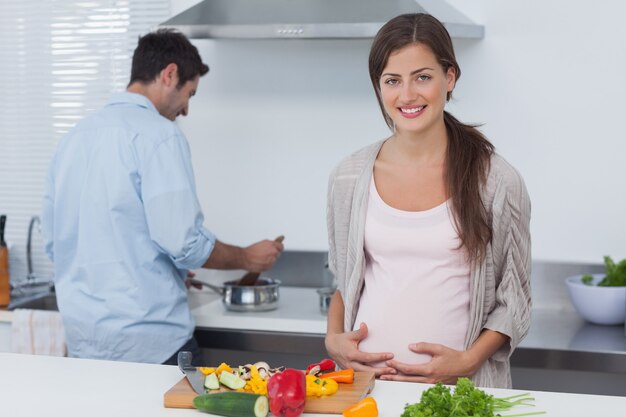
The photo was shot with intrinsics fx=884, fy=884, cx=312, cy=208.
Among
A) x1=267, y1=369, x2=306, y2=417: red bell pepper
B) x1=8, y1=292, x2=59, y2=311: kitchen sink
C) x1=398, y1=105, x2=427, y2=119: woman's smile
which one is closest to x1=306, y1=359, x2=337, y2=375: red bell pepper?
x1=267, y1=369, x2=306, y2=417: red bell pepper

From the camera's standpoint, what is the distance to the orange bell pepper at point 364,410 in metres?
1.49

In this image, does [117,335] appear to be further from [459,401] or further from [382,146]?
[459,401]

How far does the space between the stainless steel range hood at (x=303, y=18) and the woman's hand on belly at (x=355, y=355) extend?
101 cm

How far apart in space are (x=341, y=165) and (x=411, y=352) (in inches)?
18.3

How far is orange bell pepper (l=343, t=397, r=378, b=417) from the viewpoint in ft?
4.89

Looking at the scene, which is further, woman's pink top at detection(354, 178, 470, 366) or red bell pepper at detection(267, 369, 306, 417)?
woman's pink top at detection(354, 178, 470, 366)

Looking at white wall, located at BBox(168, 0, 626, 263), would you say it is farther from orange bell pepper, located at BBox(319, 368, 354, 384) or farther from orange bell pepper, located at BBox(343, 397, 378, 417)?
orange bell pepper, located at BBox(343, 397, 378, 417)

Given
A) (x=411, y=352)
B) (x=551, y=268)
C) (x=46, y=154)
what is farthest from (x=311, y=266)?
(x=411, y=352)

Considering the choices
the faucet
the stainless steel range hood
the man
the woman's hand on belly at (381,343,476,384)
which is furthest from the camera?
the faucet

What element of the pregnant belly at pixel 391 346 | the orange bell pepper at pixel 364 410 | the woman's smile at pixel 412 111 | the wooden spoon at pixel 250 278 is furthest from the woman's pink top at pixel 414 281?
the wooden spoon at pixel 250 278

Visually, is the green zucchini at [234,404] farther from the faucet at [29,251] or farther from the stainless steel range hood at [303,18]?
the faucet at [29,251]

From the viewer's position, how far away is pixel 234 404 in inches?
59.2

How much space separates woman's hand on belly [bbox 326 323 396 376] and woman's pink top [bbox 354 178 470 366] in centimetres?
3

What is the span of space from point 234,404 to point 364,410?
22 centimetres
